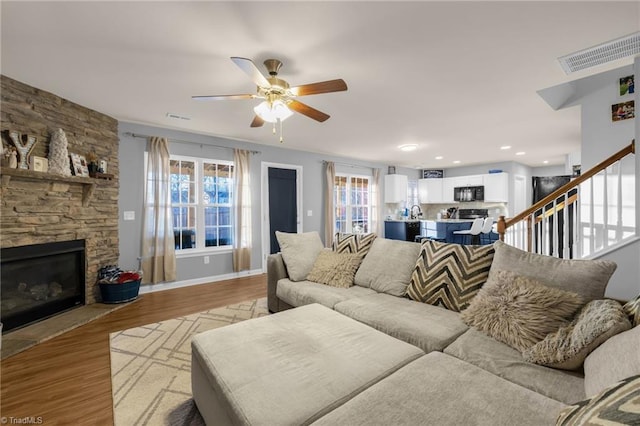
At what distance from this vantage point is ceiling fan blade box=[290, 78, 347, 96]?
2055 mm

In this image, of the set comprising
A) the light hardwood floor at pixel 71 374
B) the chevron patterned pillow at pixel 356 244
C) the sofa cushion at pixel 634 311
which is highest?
the chevron patterned pillow at pixel 356 244

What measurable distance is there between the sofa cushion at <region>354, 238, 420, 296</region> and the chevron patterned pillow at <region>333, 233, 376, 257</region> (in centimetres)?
12

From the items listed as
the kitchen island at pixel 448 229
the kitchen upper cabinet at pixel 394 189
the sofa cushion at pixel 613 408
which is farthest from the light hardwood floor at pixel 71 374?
the kitchen upper cabinet at pixel 394 189

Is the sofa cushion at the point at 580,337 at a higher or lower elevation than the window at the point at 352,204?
lower

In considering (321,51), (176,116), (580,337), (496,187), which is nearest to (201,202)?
(176,116)

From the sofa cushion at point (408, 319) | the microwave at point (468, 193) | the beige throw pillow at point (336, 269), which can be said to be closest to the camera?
the sofa cushion at point (408, 319)

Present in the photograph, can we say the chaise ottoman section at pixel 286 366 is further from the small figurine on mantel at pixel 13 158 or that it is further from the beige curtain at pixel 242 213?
the beige curtain at pixel 242 213

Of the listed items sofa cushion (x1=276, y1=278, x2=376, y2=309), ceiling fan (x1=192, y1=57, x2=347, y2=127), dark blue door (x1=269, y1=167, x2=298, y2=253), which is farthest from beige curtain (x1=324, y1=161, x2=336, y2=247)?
ceiling fan (x1=192, y1=57, x2=347, y2=127)

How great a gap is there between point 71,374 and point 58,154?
234 centimetres

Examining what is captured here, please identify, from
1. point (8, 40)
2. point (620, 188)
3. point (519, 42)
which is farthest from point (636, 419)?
point (8, 40)

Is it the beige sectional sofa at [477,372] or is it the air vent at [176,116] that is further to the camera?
the air vent at [176,116]

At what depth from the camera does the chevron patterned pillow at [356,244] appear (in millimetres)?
2842

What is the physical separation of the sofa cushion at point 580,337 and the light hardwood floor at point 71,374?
7.74 ft

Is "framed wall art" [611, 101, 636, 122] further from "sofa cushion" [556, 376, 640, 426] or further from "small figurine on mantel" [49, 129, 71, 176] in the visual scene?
"small figurine on mantel" [49, 129, 71, 176]
